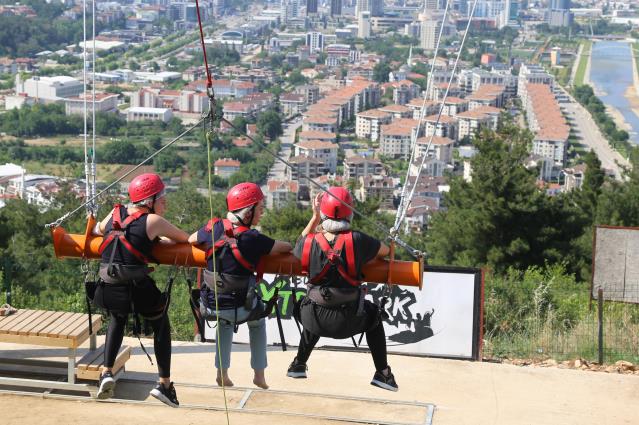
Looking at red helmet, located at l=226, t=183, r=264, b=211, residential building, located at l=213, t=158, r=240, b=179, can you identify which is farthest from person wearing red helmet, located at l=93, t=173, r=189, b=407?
residential building, located at l=213, t=158, r=240, b=179

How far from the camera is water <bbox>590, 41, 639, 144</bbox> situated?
104 metres

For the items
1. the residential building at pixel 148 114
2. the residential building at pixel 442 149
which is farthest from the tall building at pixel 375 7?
the residential building at pixel 442 149

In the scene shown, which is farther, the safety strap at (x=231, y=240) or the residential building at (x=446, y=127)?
the residential building at (x=446, y=127)

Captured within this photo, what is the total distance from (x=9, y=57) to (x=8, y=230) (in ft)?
392

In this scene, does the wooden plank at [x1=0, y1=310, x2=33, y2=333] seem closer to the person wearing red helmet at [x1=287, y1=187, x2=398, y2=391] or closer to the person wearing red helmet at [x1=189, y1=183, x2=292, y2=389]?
the person wearing red helmet at [x1=189, y1=183, x2=292, y2=389]

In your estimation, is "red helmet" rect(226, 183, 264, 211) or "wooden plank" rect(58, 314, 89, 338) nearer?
"red helmet" rect(226, 183, 264, 211)

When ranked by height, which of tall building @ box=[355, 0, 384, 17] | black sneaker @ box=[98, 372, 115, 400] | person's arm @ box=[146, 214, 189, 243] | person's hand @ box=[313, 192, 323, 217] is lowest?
tall building @ box=[355, 0, 384, 17]

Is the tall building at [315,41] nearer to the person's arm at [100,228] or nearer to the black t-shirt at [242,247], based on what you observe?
the person's arm at [100,228]

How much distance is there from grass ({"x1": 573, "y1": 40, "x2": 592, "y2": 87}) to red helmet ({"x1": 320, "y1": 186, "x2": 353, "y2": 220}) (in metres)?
123

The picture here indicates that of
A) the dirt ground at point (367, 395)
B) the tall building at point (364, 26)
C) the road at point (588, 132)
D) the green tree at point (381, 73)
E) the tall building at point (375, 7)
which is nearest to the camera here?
the dirt ground at point (367, 395)

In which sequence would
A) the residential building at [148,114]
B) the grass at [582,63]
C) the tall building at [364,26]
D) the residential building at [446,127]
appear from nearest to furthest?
the residential building at [148,114] → the residential building at [446,127] → the grass at [582,63] → the tall building at [364,26]

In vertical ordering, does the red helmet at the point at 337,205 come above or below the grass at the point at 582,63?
Answer: above

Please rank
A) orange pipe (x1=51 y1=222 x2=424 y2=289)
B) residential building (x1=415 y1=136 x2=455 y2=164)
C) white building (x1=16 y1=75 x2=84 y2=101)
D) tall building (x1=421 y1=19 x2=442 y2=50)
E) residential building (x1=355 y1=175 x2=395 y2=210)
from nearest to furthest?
Result: orange pipe (x1=51 y1=222 x2=424 y2=289)
residential building (x1=355 y1=175 x2=395 y2=210)
residential building (x1=415 y1=136 x2=455 y2=164)
white building (x1=16 y1=75 x2=84 y2=101)
tall building (x1=421 y1=19 x2=442 y2=50)

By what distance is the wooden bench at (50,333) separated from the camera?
626cm
